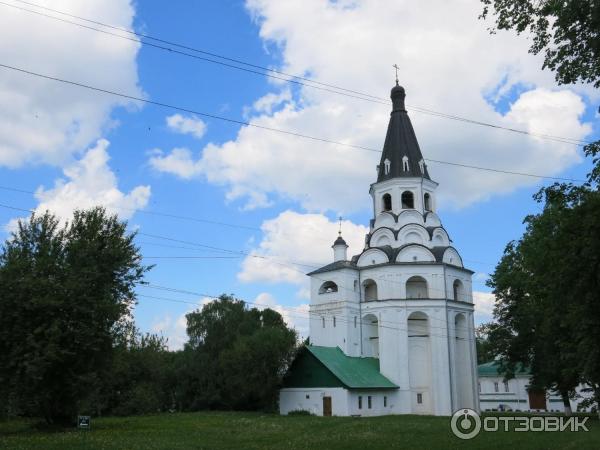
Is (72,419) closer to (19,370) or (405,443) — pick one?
(19,370)

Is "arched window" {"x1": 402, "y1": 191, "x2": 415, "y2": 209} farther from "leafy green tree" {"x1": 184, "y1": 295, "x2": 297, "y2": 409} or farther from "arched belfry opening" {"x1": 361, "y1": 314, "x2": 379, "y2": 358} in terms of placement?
"leafy green tree" {"x1": 184, "y1": 295, "x2": 297, "y2": 409}

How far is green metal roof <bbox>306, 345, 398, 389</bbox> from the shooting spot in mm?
42750

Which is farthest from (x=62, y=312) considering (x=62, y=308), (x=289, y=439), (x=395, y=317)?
(x=395, y=317)

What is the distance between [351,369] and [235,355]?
8479 mm

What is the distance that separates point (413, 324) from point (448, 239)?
8.18 m

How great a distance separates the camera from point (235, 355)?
4369 centimetres

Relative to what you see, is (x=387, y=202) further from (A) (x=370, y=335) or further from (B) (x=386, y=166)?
(A) (x=370, y=335)

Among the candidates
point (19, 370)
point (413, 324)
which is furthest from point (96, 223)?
point (413, 324)

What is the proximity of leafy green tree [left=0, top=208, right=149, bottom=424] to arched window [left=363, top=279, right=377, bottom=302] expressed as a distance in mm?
26724

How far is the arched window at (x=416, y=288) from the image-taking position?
164 feet

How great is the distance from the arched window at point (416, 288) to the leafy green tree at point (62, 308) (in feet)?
91.5

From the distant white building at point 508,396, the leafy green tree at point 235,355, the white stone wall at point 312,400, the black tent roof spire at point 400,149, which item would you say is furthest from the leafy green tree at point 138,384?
the distant white building at point 508,396

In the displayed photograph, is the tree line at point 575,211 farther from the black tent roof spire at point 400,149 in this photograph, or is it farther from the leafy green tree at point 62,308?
the black tent roof spire at point 400,149

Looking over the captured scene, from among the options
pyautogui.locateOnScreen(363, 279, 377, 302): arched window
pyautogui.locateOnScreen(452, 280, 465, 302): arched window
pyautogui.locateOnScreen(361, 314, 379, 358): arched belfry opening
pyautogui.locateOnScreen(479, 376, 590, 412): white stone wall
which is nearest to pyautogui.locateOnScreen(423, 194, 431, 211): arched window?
pyautogui.locateOnScreen(452, 280, 465, 302): arched window
